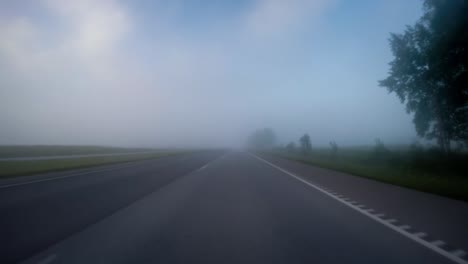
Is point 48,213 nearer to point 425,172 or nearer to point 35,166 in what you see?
point 425,172

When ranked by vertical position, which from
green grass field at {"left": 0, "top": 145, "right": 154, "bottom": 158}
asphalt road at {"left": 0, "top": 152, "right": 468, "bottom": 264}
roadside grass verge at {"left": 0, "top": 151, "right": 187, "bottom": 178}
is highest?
green grass field at {"left": 0, "top": 145, "right": 154, "bottom": 158}

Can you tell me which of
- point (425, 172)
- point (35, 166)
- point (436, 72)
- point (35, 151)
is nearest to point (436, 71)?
point (436, 72)

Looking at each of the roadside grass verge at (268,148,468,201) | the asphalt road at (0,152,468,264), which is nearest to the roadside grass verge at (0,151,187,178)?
the asphalt road at (0,152,468,264)

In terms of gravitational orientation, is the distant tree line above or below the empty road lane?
above

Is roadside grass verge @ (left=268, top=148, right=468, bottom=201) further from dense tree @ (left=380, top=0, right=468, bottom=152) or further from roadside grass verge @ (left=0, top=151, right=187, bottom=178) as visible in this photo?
roadside grass verge @ (left=0, top=151, right=187, bottom=178)

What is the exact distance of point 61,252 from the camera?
479 cm

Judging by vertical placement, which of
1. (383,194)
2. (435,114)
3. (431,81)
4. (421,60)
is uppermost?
(421,60)

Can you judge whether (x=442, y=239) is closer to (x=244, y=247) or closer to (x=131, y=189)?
(x=244, y=247)

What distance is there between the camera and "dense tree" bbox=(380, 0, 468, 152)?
60.8 feet

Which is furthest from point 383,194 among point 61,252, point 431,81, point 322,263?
point 431,81

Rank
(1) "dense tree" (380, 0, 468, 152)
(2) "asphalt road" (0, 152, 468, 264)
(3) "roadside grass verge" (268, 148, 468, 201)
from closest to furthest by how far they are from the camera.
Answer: (2) "asphalt road" (0, 152, 468, 264) → (3) "roadside grass verge" (268, 148, 468, 201) → (1) "dense tree" (380, 0, 468, 152)

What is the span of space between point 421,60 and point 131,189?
2292cm

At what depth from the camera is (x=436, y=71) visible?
2092cm

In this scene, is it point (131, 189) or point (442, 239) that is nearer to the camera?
point (442, 239)
